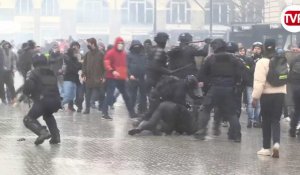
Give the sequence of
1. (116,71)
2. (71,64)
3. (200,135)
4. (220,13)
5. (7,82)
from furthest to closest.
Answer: (220,13)
(7,82)
(71,64)
(116,71)
(200,135)

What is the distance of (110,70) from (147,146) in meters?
3.72

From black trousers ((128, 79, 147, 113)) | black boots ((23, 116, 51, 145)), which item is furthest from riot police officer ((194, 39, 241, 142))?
black trousers ((128, 79, 147, 113))

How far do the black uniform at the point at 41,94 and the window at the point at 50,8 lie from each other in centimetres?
5400

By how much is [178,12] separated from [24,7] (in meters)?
14.8

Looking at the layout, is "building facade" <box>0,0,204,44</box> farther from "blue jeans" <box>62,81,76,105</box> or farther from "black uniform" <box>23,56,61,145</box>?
"black uniform" <box>23,56,61,145</box>

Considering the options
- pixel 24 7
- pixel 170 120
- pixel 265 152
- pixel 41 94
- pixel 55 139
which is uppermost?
pixel 24 7

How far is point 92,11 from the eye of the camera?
208 ft

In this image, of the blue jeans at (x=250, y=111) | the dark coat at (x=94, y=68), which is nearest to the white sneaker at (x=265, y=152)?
the blue jeans at (x=250, y=111)

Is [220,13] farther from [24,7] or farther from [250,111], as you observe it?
[250,111]

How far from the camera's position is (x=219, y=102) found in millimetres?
10977

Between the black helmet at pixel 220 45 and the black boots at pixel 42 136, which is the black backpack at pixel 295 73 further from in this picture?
the black boots at pixel 42 136

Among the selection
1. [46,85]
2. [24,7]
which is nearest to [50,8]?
[24,7]

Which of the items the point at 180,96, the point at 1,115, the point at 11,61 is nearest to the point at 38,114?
the point at 180,96

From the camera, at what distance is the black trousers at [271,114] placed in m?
9.64
